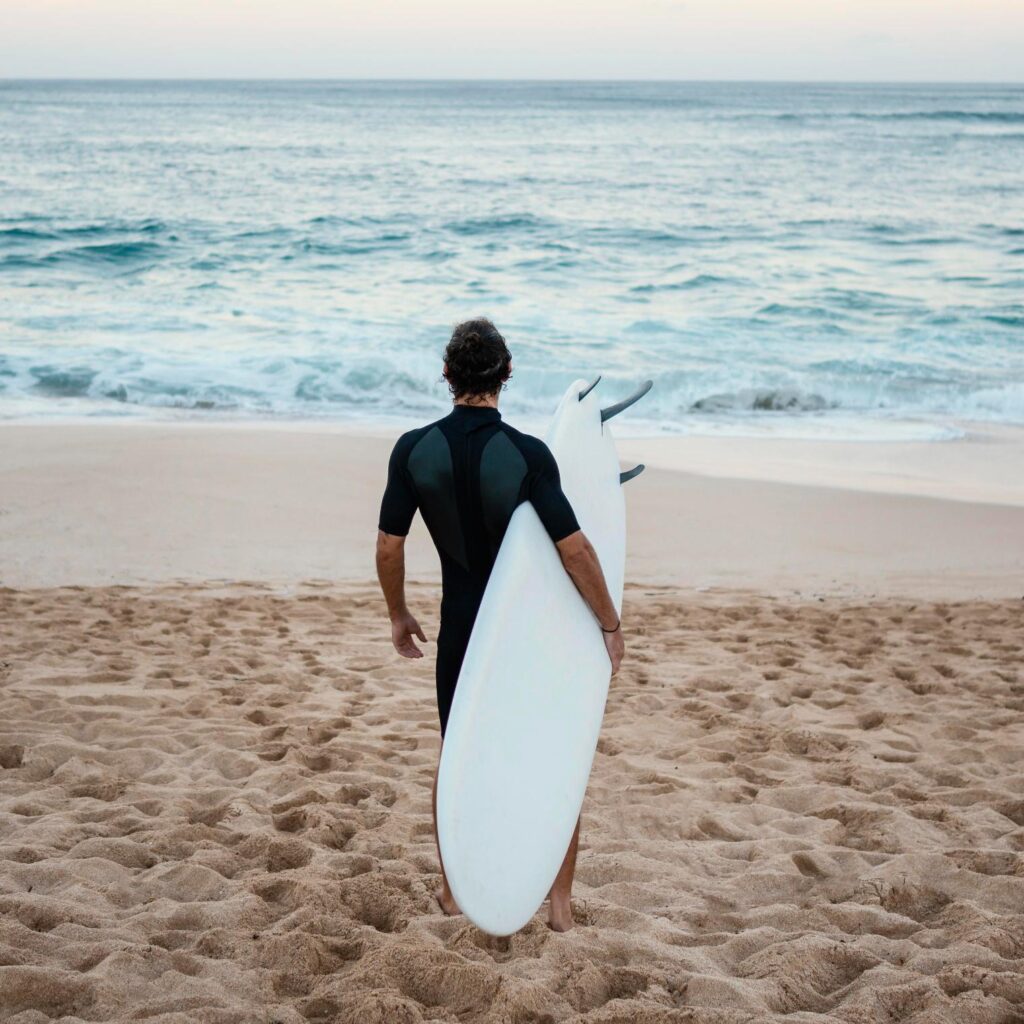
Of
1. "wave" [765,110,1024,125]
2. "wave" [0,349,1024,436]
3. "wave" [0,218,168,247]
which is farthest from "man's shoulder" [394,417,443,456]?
"wave" [765,110,1024,125]

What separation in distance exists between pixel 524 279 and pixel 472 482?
53.9 feet

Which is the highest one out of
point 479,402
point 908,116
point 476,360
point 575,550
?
point 908,116

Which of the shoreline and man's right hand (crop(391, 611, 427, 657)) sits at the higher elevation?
man's right hand (crop(391, 611, 427, 657))

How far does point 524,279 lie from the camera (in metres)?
18.5

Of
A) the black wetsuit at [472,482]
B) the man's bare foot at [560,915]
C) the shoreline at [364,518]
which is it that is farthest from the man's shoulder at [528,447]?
the shoreline at [364,518]

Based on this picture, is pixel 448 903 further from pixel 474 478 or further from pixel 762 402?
pixel 762 402

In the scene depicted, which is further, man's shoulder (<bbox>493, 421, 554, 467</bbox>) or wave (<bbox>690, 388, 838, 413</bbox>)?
wave (<bbox>690, 388, 838, 413</bbox>)

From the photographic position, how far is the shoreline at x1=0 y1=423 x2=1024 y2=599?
6.39 m

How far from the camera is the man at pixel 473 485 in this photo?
2.50 meters

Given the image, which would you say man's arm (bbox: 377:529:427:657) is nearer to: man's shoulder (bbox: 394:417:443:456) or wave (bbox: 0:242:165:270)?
man's shoulder (bbox: 394:417:443:456)

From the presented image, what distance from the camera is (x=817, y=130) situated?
4816 centimetres

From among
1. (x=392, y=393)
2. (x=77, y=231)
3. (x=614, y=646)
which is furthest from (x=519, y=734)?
(x=77, y=231)

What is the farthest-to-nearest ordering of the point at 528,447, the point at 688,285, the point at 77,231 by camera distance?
the point at 77,231 < the point at 688,285 < the point at 528,447

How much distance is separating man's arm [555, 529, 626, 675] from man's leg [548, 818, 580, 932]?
0.51 m
